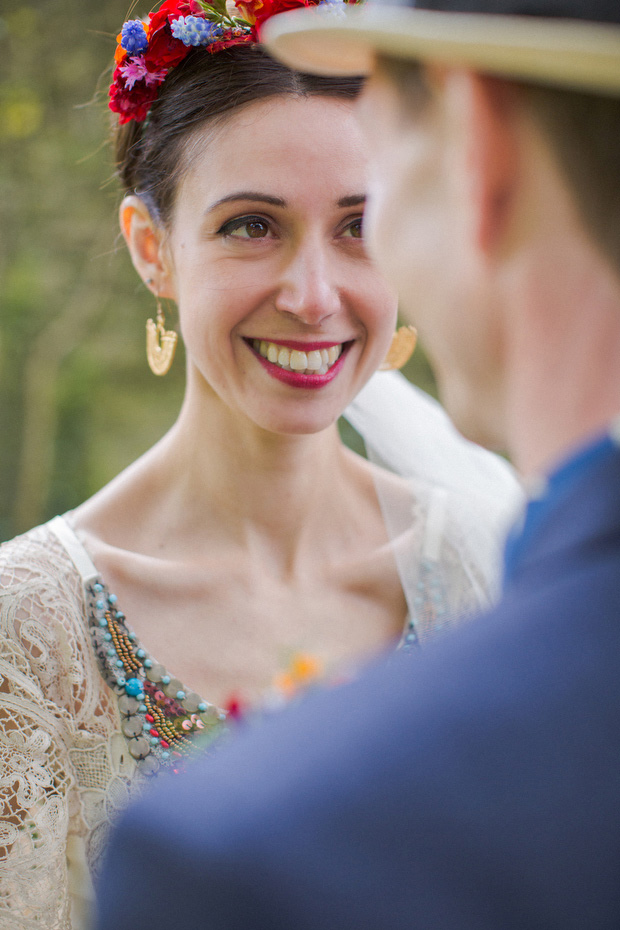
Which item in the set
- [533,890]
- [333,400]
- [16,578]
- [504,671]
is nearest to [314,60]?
[504,671]

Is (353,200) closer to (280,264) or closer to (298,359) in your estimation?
(280,264)

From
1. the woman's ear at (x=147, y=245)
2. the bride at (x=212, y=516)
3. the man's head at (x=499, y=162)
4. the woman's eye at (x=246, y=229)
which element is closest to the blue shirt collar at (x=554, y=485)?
the man's head at (x=499, y=162)

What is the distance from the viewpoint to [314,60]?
898mm

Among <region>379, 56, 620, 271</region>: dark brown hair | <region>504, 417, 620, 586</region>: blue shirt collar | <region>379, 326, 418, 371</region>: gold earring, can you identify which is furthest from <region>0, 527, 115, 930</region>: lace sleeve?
<region>379, 56, 620, 271</region>: dark brown hair

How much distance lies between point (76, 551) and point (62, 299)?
5.69 meters

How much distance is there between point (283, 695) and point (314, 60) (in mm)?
640

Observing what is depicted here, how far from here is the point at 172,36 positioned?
6.54ft

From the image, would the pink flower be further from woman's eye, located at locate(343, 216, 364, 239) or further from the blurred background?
the blurred background

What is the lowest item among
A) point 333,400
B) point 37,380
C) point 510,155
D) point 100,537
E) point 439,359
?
point 37,380

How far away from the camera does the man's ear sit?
752 mm

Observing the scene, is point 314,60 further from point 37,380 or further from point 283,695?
point 37,380

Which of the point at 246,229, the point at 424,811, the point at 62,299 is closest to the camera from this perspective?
the point at 424,811

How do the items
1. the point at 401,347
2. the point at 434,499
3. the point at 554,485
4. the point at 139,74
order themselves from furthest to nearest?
the point at 434,499, the point at 401,347, the point at 139,74, the point at 554,485

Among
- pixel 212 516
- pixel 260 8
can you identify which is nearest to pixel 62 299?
pixel 212 516
